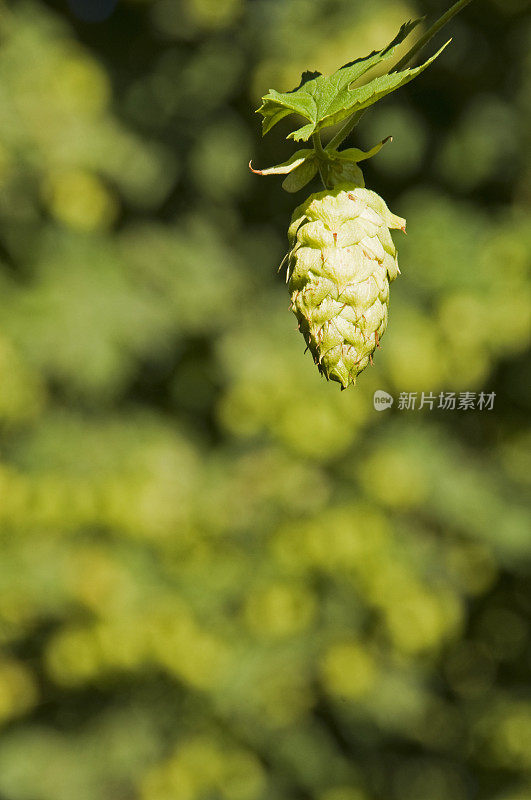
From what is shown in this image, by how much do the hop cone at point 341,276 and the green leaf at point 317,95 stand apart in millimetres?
66

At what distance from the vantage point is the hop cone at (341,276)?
1.91 feet

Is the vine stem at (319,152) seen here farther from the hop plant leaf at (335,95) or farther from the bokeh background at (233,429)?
the bokeh background at (233,429)

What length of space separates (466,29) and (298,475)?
106 cm

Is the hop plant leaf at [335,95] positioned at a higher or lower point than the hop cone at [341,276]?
higher

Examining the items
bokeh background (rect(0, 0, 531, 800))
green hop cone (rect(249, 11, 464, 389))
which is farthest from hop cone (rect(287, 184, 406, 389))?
bokeh background (rect(0, 0, 531, 800))

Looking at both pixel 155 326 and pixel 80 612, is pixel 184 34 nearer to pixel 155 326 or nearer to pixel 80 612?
pixel 155 326

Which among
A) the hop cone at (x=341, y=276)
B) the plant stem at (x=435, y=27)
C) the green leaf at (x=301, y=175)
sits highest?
the plant stem at (x=435, y=27)

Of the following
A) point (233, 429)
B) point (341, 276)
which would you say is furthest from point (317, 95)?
point (233, 429)

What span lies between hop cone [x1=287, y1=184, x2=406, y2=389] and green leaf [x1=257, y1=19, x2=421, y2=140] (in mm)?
66

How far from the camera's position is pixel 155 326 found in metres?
1.69

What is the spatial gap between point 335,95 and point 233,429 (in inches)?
47.5

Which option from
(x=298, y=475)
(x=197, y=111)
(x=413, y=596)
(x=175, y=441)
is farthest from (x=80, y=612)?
(x=197, y=111)

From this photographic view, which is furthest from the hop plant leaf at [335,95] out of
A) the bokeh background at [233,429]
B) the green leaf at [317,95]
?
the bokeh background at [233,429]

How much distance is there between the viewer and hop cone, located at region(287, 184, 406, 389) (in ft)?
1.91
